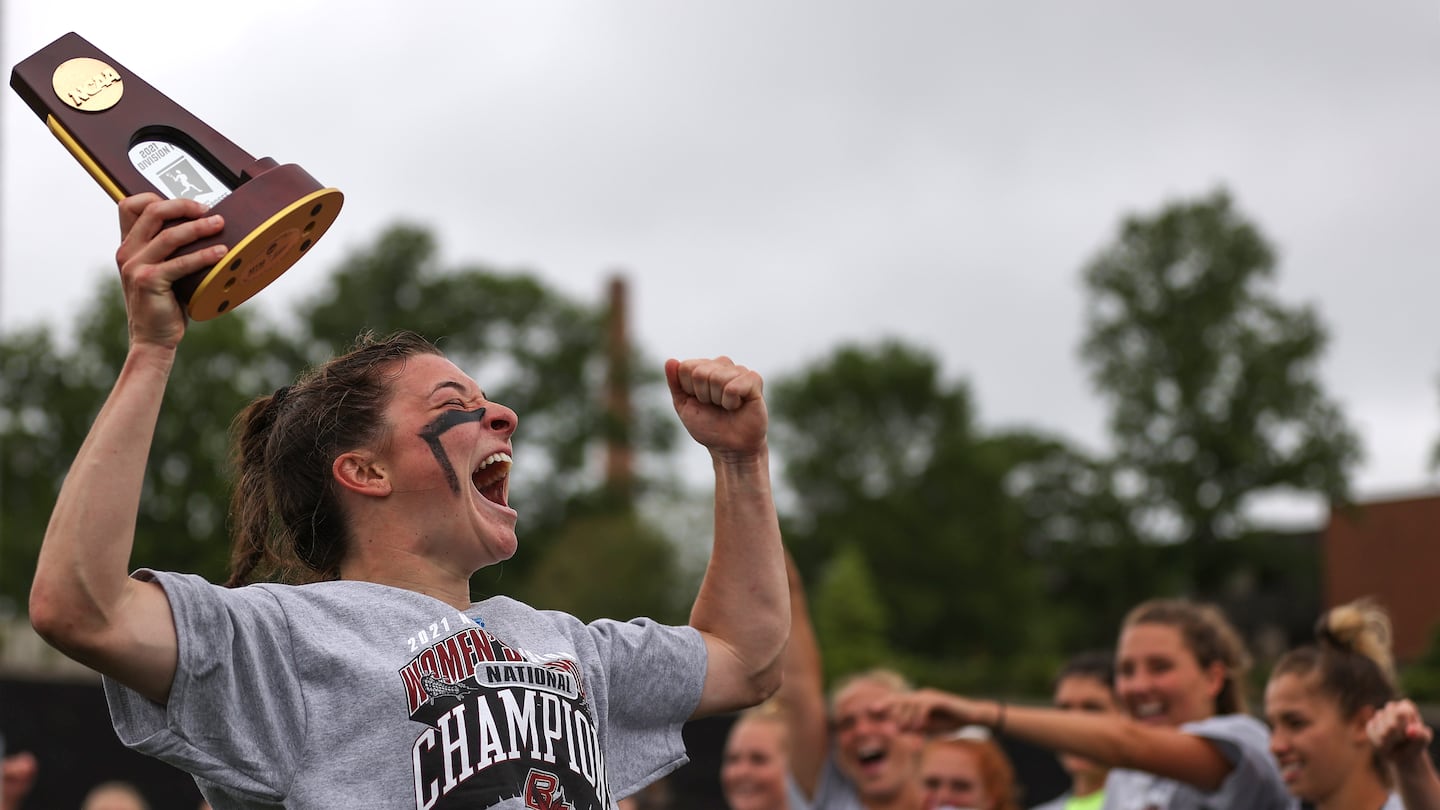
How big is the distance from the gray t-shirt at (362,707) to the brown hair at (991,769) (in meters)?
3.26

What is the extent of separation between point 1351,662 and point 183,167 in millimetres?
3242

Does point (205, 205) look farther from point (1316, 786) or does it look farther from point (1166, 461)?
point (1166, 461)

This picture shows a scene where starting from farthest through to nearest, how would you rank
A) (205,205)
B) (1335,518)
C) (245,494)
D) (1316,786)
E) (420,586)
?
(1335,518) → (1316,786) → (245,494) → (420,586) → (205,205)

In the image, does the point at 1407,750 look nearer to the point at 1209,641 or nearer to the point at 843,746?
the point at 1209,641

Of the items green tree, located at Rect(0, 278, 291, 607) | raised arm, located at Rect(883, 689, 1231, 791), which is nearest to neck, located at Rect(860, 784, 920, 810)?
raised arm, located at Rect(883, 689, 1231, 791)

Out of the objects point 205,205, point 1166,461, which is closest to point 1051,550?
point 1166,461

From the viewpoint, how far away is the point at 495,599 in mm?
2420

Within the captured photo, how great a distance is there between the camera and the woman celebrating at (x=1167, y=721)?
402 cm

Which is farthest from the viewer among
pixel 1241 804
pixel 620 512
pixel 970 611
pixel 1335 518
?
pixel 970 611

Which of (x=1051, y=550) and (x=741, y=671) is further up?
(x=1051, y=550)

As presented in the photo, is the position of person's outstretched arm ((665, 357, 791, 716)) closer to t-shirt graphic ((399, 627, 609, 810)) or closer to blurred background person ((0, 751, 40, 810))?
t-shirt graphic ((399, 627, 609, 810))

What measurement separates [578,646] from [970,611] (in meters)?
40.1

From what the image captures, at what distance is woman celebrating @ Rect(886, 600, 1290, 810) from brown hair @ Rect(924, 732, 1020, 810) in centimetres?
41

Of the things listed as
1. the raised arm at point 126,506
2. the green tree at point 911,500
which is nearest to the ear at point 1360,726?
the raised arm at point 126,506
